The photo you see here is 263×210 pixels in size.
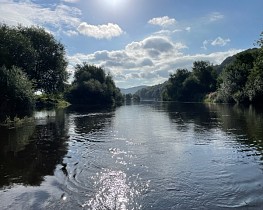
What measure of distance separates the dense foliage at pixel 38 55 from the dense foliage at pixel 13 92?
21.7 m

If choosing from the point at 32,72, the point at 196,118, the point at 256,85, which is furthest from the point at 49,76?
the point at 256,85

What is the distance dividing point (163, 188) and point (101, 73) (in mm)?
139727

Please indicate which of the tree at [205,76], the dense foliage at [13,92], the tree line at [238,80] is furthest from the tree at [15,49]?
the tree at [205,76]

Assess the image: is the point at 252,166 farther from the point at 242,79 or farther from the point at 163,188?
the point at 242,79

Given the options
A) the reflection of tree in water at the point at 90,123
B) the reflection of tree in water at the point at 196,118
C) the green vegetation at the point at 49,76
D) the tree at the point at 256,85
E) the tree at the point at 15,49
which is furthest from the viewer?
the tree at the point at 256,85

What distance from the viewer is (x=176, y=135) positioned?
99.3 feet

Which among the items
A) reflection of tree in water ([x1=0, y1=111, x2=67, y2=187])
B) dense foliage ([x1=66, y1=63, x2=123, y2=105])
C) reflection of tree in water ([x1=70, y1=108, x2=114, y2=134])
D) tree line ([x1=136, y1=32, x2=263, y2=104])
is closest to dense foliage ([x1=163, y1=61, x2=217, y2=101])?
tree line ([x1=136, y1=32, x2=263, y2=104])

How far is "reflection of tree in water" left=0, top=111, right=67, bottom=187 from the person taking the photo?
15531mm

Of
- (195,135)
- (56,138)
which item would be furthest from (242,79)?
(56,138)

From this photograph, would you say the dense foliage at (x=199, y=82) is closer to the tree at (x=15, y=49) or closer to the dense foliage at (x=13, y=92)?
the tree at (x=15, y=49)

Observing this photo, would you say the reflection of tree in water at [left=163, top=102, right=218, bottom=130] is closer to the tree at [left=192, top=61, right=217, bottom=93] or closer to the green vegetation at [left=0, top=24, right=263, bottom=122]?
the green vegetation at [left=0, top=24, right=263, bottom=122]

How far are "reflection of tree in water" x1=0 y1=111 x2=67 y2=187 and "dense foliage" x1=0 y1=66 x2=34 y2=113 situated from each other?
49.0 feet

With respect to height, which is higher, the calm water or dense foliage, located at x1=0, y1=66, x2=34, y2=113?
dense foliage, located at x1=0, y1=66, x2=34, y2=113

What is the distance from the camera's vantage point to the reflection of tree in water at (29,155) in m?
15.5
